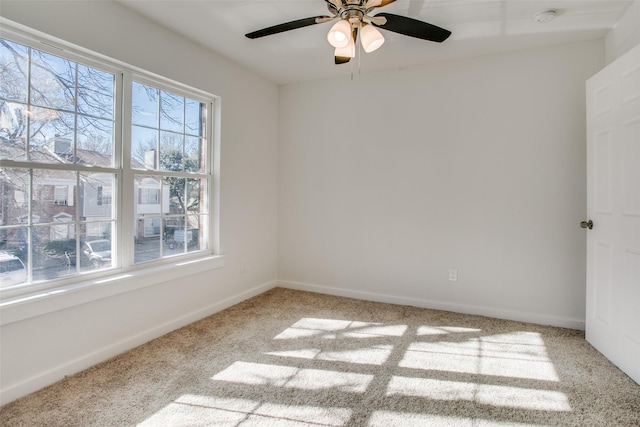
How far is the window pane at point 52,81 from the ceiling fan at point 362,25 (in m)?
1.30

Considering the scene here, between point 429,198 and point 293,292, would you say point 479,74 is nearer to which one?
point 429,198

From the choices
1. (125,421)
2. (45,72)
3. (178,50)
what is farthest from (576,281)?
(45,72)

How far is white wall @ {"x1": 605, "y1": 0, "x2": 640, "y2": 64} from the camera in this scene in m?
2.17

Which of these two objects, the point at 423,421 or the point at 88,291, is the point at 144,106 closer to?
the point at 88,291

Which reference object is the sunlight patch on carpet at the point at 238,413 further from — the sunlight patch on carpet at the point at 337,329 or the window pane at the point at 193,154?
→ the window pane at the point at 193,154

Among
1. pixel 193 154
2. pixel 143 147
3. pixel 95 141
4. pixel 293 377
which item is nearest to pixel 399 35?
pixel 193 154

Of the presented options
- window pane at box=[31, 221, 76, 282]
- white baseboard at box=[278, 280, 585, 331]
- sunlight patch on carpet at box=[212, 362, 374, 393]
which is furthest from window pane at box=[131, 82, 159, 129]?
white baseboard at box=[278, 280, 585, 331]

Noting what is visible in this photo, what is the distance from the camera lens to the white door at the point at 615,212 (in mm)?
2004

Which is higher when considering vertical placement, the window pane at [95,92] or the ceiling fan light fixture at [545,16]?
the ceiling fan light fixture at [545,16]

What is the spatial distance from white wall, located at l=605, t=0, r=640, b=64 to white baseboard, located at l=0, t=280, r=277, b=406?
3816 mm

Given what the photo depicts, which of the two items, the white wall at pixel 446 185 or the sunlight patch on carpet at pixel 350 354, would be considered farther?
the white wall at pixel 446 185

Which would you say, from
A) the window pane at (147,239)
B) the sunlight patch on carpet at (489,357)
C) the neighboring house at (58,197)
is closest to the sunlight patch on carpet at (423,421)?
the sunlight patch on carpet at (489,357)

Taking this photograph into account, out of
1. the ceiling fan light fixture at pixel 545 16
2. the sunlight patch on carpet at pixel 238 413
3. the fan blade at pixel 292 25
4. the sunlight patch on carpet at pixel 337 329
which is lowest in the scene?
the sunlight patch on carpet at pixel 238 413

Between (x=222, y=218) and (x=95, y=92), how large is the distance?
4.63 feet
